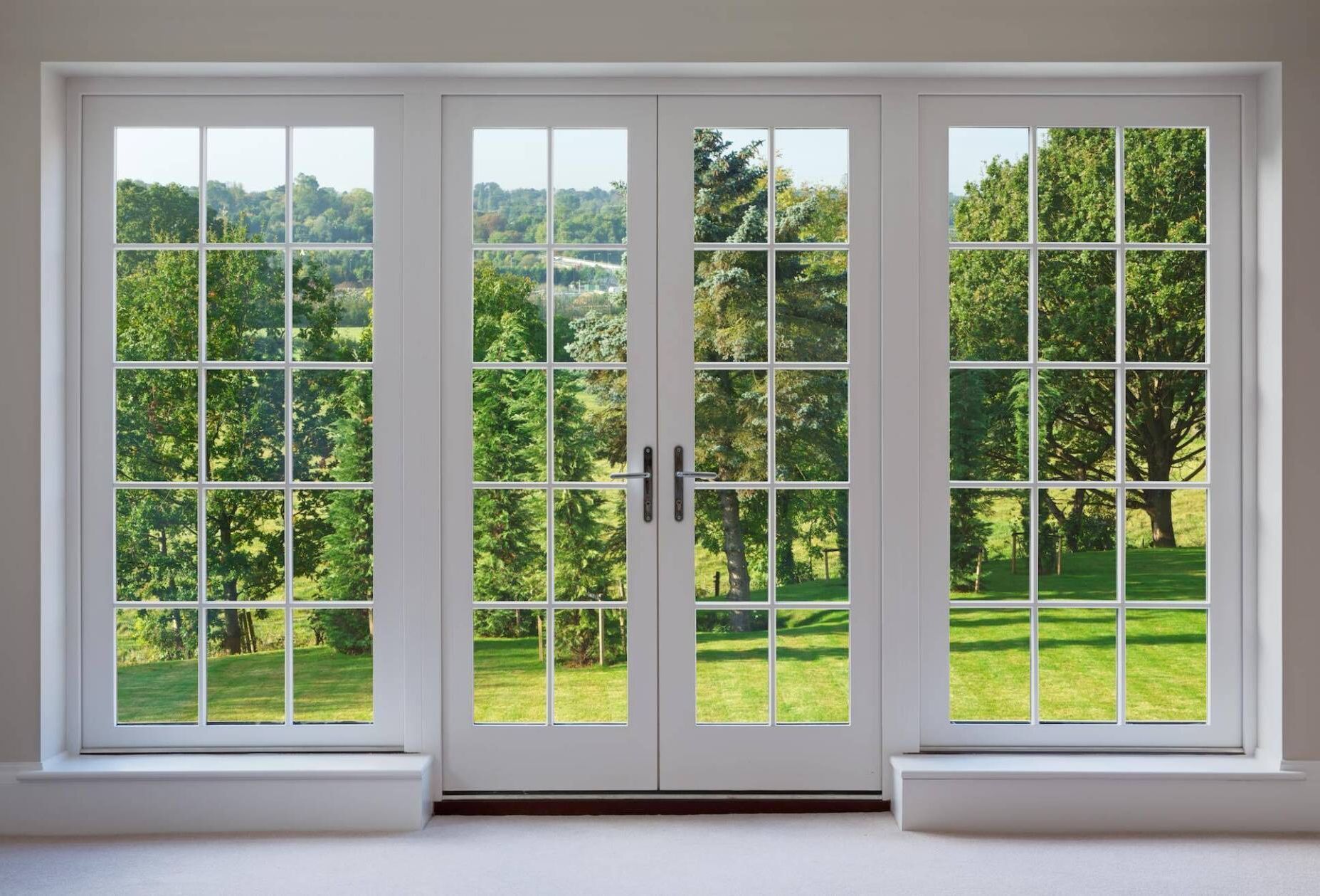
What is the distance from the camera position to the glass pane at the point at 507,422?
10.8 ft

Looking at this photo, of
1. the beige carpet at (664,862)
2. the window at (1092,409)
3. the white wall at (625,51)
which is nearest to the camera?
the beige carpet at (664,862)

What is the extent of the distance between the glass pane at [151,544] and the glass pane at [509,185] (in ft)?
4.48

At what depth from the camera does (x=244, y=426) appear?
330 cm

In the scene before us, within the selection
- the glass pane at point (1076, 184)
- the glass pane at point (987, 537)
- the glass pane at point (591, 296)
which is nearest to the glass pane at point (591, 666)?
the glass pane at point (591, 296)

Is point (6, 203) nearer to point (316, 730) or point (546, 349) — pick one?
point (546, 349)

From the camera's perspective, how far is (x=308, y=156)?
10.7ft

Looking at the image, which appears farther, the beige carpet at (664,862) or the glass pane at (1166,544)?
the glass pane at (1166,544)

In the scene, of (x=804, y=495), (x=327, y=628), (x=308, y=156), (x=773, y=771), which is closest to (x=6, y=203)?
(x=308, y=156)

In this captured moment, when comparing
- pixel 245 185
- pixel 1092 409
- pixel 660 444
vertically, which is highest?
pixel 245 185

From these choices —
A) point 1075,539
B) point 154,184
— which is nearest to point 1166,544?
point 1075,539

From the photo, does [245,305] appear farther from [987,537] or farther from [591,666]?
[987,537]

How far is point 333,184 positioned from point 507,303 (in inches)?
27.7

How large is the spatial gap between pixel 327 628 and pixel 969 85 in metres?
2.80

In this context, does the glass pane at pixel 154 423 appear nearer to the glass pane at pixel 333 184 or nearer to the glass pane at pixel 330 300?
the glass pane at pixel 330 300
